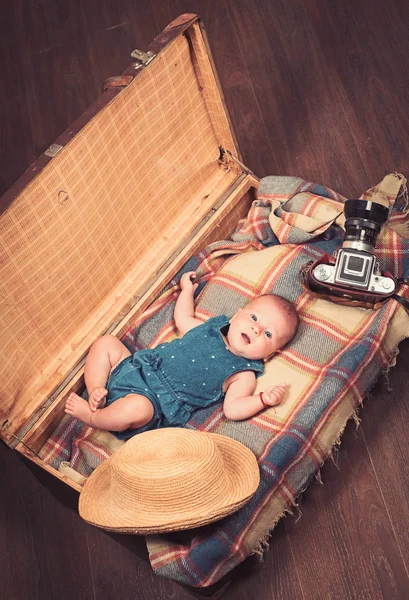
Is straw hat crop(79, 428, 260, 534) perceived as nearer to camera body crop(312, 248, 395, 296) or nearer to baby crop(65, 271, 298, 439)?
baby crop(65, 271, 298, 439)

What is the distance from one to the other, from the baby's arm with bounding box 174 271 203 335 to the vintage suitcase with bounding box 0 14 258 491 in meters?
0.06

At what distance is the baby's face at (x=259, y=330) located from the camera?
1470 millimetres

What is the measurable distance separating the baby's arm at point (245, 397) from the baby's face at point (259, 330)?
0.05m

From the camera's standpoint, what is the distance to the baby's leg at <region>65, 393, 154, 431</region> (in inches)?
56.4

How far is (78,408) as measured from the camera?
1.48m

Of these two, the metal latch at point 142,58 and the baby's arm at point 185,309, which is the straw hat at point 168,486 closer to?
the baby's arm at point 185,309

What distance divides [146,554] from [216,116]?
0.98m

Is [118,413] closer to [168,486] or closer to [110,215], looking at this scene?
[168,486]

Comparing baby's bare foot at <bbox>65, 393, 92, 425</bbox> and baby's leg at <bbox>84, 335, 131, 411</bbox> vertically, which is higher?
baby's leg at <bbox>84, 335, 131, 411</bbox>

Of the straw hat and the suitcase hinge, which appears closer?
the straw hat

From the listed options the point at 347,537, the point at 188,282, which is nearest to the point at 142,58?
the point at 188,282

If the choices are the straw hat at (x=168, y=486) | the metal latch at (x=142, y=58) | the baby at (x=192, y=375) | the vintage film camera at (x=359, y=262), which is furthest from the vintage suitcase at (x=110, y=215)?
the vintage film camera at (x=359, y=262)

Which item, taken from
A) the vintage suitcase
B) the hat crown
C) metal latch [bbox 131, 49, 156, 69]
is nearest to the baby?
the vintage suitcase

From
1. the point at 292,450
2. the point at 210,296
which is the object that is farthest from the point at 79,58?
the point at 292,450
